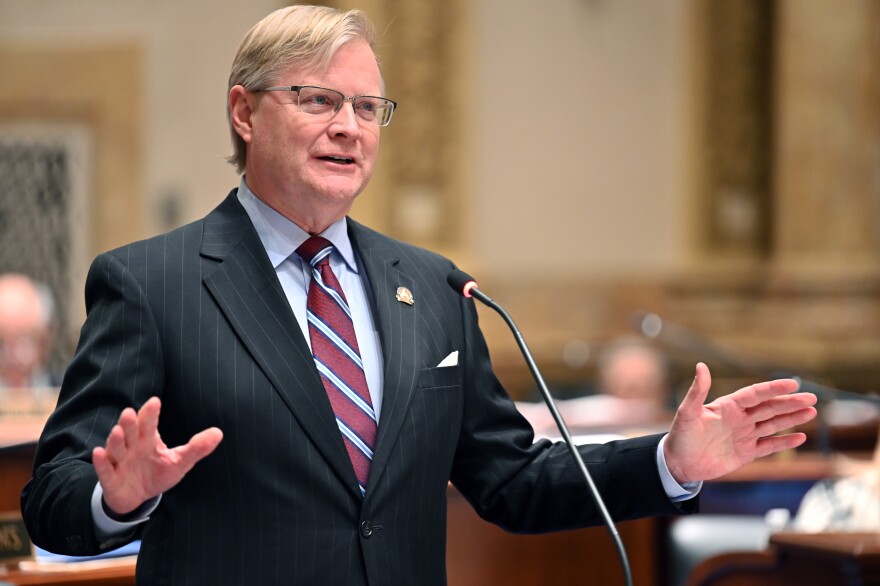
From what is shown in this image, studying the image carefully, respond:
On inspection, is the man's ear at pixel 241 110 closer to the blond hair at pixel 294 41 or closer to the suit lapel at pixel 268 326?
the blond hair at pixel 294 41

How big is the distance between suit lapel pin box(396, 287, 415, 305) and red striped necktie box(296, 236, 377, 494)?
0.10 metres

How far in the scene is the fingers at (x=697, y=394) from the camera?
1865mm

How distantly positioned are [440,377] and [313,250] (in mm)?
307

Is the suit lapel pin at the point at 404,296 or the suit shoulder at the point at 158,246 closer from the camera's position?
the suit shoulder at the point at 158,246

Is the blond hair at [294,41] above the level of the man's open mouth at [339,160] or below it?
above

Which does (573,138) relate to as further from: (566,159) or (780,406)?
(780,406)

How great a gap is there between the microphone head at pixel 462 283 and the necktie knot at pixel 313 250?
0.73 feet

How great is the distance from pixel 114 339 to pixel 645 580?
2.62 m

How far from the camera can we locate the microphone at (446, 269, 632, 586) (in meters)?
1.68

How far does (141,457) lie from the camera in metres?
1.62

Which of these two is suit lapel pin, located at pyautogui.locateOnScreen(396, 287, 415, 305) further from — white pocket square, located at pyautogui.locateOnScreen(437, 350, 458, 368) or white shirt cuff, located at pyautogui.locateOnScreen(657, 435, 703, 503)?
white shirt cuff, located at pyautogui.locateOnScreen(657, 435, 703, 503)

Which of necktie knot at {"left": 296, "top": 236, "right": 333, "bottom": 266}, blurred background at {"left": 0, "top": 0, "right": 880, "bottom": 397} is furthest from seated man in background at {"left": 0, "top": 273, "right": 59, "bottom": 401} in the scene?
necktie knot at {"left": 296, "top": 236, "right": 333, "bottom": 266}

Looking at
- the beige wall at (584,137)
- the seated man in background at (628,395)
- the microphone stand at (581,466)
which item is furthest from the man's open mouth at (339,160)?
the beige wall at (584,137)

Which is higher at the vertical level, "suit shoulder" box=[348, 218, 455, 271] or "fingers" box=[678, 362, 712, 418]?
"suit shoulder" box=[348, 218, 455, 271]
